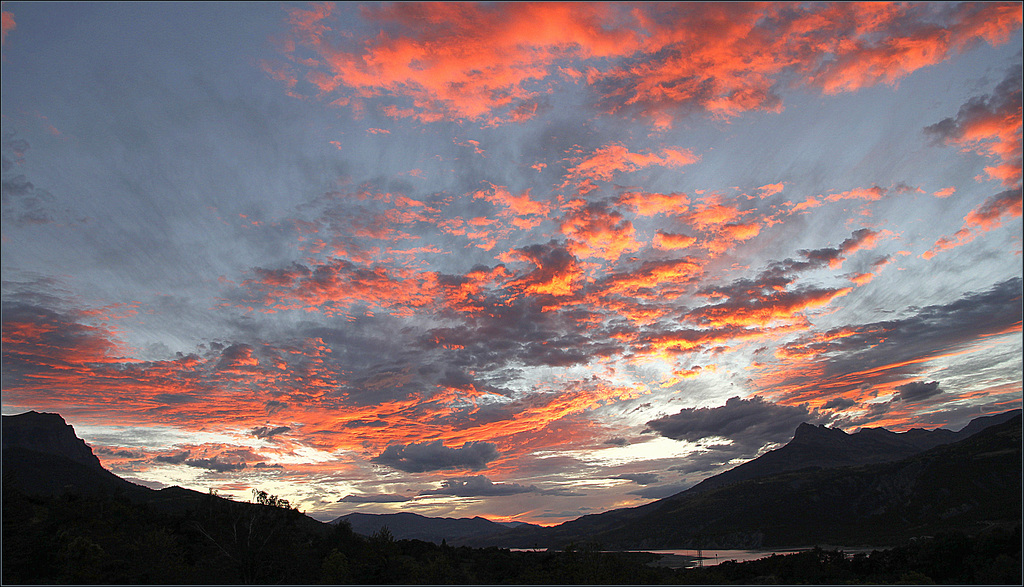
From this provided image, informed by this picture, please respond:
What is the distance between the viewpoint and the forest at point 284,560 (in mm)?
46469

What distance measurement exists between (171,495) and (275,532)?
480 ft

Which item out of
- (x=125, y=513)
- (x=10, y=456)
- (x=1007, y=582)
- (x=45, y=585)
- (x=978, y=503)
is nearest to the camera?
(x=45, y=585)

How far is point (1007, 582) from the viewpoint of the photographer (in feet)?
152

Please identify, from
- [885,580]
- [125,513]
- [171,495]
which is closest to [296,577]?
[125,513]

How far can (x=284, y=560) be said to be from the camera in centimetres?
4703

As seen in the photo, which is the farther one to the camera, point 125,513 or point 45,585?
point 125,513

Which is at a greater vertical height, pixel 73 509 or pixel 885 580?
pixel 73 509

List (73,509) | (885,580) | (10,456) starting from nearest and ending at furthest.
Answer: (885,580)
(73,509)
(10,456)

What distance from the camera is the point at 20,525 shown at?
55.2m

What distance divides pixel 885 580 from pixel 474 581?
4256 cm

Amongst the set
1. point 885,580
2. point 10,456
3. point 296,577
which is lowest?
point 885,580

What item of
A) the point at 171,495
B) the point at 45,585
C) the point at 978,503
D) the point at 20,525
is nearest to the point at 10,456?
the point at 171,495

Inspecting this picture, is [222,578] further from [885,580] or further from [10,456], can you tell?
[10,456]

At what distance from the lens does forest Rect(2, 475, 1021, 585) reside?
46469 mm
